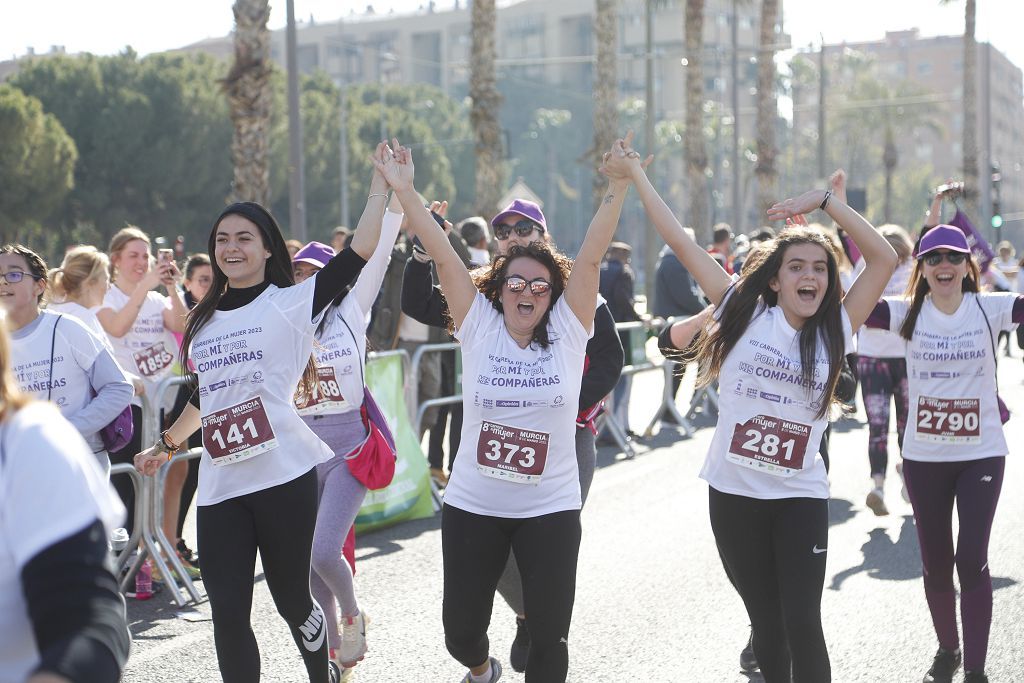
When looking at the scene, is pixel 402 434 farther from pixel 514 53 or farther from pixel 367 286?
pixel 514 53

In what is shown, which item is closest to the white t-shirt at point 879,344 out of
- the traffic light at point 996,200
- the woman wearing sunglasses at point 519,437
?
the woman wearing sunglasses at point 519,437

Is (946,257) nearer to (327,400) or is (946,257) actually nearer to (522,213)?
(522,213)

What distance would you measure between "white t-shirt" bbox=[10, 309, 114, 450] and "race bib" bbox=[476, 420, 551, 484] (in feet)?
6.22

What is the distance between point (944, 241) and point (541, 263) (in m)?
2.08

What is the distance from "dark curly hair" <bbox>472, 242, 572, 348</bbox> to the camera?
15.8 ft

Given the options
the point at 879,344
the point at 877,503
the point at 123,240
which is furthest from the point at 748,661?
the point at 123,240

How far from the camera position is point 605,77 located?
72.8ft

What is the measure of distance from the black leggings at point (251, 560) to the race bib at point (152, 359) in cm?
371

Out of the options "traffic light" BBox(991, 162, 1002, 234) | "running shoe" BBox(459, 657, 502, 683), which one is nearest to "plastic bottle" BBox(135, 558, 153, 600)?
"running shoe" BBox(459, 657, 502, 683)

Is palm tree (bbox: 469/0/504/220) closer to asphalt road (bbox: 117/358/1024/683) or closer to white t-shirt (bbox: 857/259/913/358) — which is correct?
white t-shirt (bbox: 857/259/913/358)

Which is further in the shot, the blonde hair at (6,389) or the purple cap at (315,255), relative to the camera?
the purple cap at (315,255)

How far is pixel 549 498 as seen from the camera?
14.9ft

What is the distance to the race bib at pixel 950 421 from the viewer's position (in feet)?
18.6

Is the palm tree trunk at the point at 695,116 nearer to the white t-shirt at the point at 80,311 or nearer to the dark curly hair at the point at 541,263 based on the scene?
the white t-shirt at the point at 80,311
